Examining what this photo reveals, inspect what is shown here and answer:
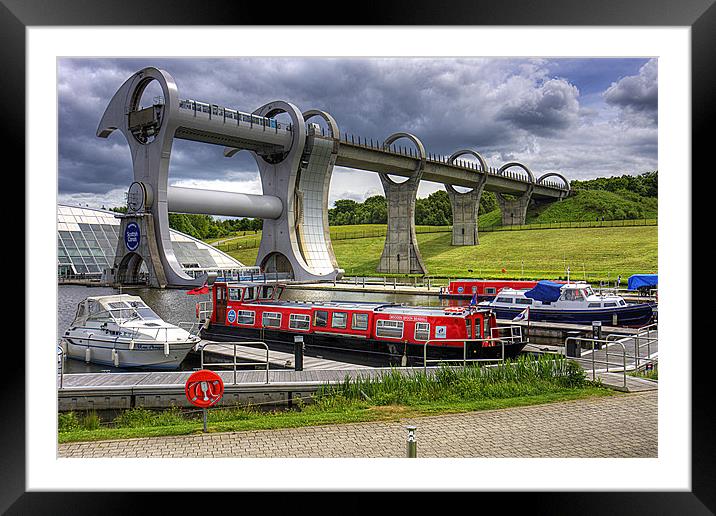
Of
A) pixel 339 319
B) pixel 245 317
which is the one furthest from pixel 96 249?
pixel 339 319

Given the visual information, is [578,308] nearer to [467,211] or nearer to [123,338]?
[123,338]

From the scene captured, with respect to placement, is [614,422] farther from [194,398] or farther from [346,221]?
[346,221]

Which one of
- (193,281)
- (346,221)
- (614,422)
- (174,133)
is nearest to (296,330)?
(614,422)

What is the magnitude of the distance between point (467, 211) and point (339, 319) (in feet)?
162

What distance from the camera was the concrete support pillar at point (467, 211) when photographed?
63.8 metres

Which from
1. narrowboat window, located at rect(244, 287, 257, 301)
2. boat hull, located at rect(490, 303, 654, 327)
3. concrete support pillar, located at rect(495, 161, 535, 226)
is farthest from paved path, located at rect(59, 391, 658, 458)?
concrete support pillar, located at rect(495, 161, 535, 226)

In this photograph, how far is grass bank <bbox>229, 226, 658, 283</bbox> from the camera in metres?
46.6

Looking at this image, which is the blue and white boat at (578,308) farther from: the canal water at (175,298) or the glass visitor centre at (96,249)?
the glass visitor centre at (96,249)

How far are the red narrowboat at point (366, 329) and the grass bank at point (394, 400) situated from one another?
2.21 meters

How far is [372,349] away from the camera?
15961mm

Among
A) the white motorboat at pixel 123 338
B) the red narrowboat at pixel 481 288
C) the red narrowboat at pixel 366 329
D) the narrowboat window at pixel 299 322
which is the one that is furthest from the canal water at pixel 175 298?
the narrowboat window at pixel 299 322

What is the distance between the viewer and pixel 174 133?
1491 inches

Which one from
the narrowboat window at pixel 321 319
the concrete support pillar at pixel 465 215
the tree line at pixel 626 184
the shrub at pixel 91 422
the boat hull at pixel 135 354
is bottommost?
the shrub at pixel 91 422
